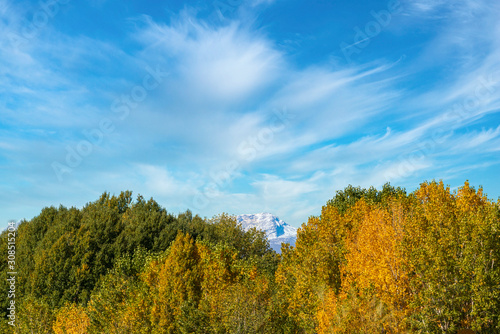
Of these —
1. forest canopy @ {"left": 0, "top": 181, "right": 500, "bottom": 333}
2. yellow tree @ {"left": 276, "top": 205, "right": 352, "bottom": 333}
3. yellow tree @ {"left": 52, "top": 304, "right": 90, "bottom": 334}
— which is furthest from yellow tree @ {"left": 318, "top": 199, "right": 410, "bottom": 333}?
yellow tree @ {"left": 52, "top": 304, "right": 90, "bottom": 334}

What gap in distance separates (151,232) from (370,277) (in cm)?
4202

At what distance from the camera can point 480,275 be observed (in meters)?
26.8

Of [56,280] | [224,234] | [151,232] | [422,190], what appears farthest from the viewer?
[224,234]

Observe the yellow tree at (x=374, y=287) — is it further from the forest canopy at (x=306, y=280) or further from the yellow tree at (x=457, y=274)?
the yellow tree at (x=457, y=274)

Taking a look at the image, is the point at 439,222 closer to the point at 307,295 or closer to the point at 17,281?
the point at 307,295

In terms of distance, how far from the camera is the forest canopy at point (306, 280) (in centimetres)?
2722

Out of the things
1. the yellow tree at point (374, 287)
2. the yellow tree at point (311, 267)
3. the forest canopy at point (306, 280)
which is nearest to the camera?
the yellow tree at point (374, 287)

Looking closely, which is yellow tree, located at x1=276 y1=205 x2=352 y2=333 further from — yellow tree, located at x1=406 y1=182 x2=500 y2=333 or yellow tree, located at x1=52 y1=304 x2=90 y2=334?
yellow tree, located at x1=52 y1=304 x2=90 y2=334

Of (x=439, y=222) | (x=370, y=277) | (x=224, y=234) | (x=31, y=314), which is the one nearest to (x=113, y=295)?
(x=31, y=314)

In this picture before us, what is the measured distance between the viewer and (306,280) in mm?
38062

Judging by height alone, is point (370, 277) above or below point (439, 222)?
below

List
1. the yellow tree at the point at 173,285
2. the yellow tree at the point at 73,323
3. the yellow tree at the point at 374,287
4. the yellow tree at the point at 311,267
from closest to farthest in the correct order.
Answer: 1. the yellow tree at the point at 374,287
2. the yellow tree at the point at 173,285
3. the yellow tree at the point at 311,267
4. the yellow tree at the point at 73,323

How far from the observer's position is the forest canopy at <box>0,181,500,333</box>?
27219 millimetres

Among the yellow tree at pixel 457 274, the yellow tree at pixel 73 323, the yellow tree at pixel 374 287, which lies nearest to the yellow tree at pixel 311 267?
the yellow tree at pixel 374 287
